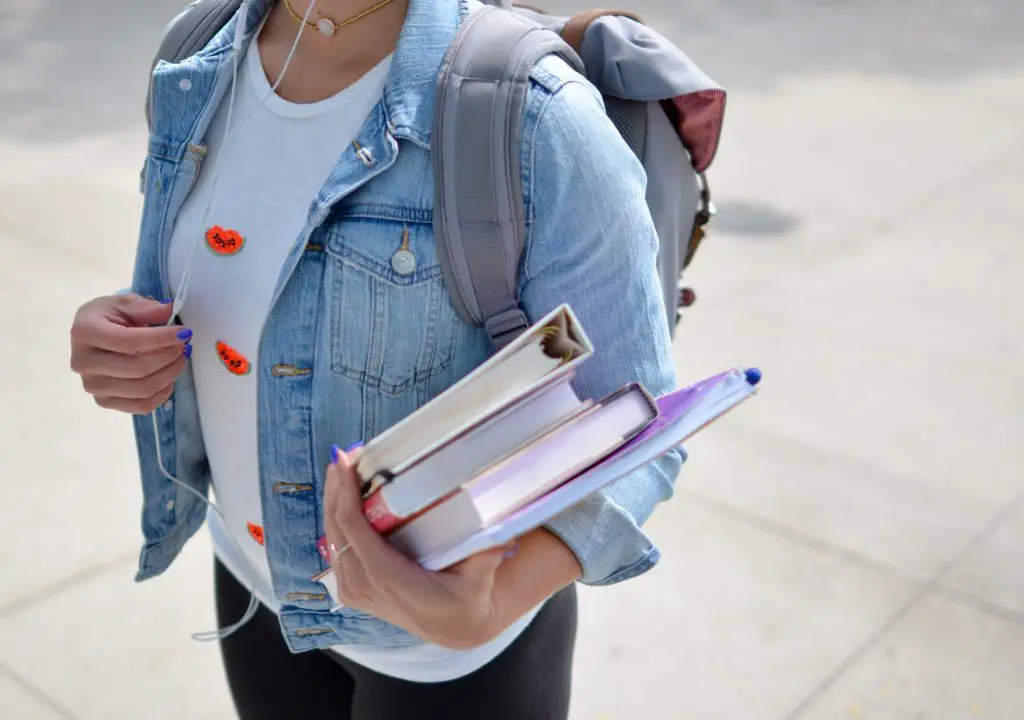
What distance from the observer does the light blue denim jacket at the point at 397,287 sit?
1.24 meters

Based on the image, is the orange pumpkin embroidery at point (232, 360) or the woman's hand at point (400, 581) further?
the orange pumpkin embroidery at point (232, 360)

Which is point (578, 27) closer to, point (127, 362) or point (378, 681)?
point (127, 362)

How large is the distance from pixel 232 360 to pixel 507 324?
37cm

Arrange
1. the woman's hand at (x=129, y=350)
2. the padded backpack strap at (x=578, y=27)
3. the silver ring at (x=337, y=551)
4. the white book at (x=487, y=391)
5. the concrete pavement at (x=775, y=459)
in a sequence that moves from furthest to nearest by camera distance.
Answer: the concrete pavement at (x=775, y=459), the padded backpack strap at (x=578, y=27), the woman's hand at (x=129, y=350), the silver ring at (x=337, y=551), the white book at (x=487, y=391)

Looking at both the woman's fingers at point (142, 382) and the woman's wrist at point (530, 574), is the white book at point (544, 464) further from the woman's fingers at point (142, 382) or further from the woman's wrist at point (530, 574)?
the woman's fingers at point (142, 382)

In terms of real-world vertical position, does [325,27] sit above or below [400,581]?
above

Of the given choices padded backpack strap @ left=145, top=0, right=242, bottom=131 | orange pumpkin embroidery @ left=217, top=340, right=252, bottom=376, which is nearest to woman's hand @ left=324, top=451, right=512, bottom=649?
orange pumpkin embroidery @ left=217, top=340, right=252, bottom=376

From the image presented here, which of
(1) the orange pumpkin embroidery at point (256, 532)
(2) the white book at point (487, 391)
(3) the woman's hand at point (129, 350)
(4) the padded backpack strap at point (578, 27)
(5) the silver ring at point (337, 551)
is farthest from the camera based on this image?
(4) the padded backpack strap at point (578, 27)

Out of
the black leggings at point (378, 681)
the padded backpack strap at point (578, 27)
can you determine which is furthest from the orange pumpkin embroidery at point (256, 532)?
the padded backpack strap at point (578, 27)

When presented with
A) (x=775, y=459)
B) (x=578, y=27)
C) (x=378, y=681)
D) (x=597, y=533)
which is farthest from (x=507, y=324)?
(x=775, y=459)

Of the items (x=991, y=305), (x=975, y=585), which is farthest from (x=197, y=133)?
(x=991, y=305)

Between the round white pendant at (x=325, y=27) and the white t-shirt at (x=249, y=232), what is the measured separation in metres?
0.07

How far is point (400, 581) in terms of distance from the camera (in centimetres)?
108

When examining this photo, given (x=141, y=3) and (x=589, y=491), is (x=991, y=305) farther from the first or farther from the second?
(x=141, y=3)
